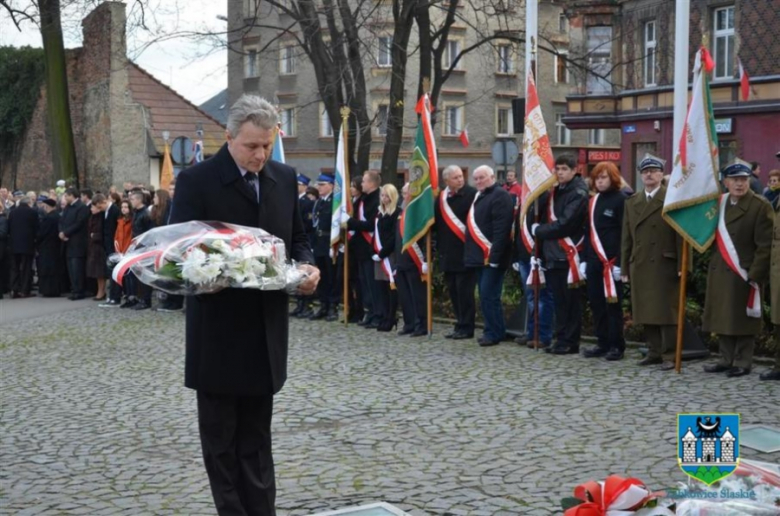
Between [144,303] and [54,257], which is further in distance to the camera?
[54,257]

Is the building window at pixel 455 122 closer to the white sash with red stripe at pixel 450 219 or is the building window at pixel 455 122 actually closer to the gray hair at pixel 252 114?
the white sash with red stripe at pixel 450 219

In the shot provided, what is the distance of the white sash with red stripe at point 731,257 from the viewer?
11.1 meters

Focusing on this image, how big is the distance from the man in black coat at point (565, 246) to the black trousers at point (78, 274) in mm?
11424

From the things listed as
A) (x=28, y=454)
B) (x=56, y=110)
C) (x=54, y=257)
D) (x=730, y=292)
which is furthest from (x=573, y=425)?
(x=56, y=110)

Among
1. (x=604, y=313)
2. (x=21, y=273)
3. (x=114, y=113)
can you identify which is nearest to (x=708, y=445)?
(x=604, y=313)

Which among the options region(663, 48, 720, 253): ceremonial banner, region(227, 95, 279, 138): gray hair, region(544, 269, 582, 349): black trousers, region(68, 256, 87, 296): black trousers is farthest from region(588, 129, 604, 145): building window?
region(227, 95, 279, 138): gray hair

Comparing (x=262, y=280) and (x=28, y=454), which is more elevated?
(x=262, y=280)

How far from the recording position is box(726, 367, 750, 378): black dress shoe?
11.2m

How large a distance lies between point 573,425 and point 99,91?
3153 cm

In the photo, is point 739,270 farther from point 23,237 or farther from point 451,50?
point 451,50

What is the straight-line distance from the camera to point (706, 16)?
3856 cm

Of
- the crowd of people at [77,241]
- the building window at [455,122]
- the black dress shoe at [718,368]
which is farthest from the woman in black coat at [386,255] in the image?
the building window at [455,122]

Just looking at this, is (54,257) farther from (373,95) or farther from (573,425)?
(373,95)

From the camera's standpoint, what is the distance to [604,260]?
12516 millimetres
